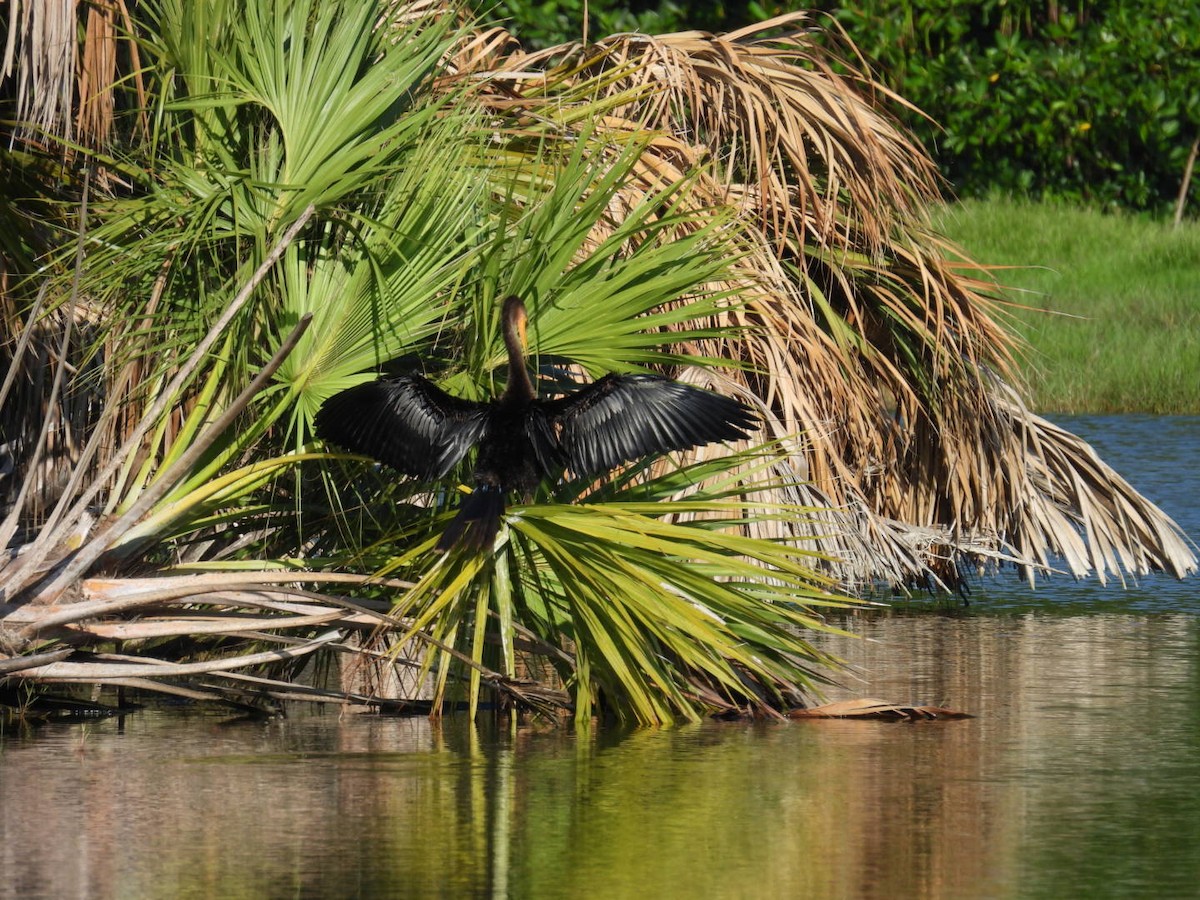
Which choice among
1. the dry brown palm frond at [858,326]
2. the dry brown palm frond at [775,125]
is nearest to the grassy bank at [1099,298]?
the dry brown palm frond at [858,326]

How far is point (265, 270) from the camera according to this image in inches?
304

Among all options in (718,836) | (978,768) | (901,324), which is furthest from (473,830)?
(901,324)

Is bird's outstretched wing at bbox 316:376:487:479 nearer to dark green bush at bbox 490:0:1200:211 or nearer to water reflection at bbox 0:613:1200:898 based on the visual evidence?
water reflection at bbox 0:613:1200:898

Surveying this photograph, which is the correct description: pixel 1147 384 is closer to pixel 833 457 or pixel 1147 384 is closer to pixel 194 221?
pixel 833 457

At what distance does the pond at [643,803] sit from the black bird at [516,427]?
885mm

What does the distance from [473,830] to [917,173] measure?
655cm

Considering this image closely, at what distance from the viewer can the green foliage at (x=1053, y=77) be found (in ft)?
81.7

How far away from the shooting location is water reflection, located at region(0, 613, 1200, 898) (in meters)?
5.34

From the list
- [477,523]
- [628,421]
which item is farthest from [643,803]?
[628,421]

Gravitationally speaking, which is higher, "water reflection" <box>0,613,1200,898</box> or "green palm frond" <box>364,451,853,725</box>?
"green palm frond" <box>364,451,853,725</box>

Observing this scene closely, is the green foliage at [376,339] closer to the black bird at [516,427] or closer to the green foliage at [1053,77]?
the black bird at [516,427]

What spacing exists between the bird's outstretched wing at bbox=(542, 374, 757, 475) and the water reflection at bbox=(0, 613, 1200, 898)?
3.13ft

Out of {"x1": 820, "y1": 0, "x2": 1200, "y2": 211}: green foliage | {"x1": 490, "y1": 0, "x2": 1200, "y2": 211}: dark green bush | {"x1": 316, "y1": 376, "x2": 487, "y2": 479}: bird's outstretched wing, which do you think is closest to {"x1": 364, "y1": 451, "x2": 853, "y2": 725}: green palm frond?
{"x1": 316, "y1": 376, "x2": 487, "y2": 479}: bird's outstretched wing

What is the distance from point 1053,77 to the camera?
2527cm
